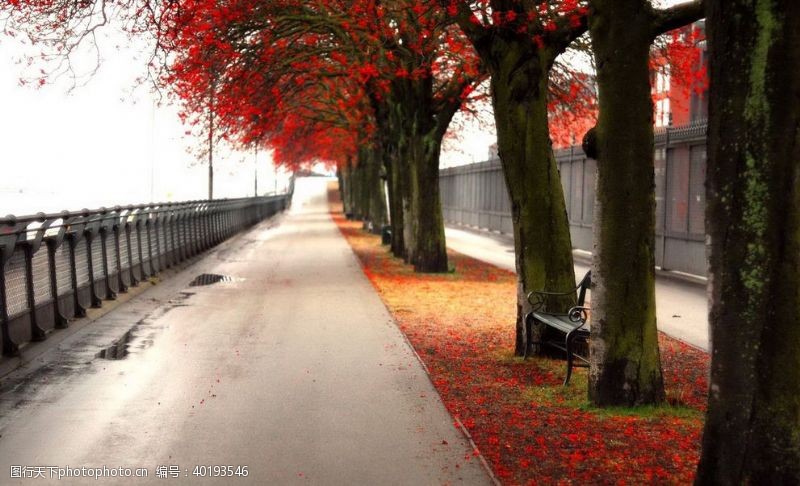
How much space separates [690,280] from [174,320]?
10769 millimetres

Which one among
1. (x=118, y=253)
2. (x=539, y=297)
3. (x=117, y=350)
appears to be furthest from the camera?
(x=118, y=253)

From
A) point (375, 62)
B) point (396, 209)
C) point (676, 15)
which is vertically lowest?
point (396, 209)

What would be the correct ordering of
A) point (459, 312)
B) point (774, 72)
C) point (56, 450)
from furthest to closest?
point (459, 312), point (56, 450), point (774, 72)

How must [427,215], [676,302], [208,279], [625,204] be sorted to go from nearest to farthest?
[625,204] → [676,302] → [208,279] → [427,215]

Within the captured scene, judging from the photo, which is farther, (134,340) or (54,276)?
(54,276)

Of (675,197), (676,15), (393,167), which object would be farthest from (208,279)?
(676,15)

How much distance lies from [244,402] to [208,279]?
12.3m

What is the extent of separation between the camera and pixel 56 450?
636cm

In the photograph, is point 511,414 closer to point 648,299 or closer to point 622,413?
point 622,413

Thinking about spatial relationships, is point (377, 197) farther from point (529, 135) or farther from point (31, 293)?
point (529, 135)

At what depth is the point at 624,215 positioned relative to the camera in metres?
7.69

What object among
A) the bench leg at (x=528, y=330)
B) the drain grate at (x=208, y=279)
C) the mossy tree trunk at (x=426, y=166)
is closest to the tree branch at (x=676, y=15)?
the bench leg at (x=528, y=330)

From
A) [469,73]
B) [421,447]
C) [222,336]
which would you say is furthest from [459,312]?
[421,447]

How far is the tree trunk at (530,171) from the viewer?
33.9 ft
